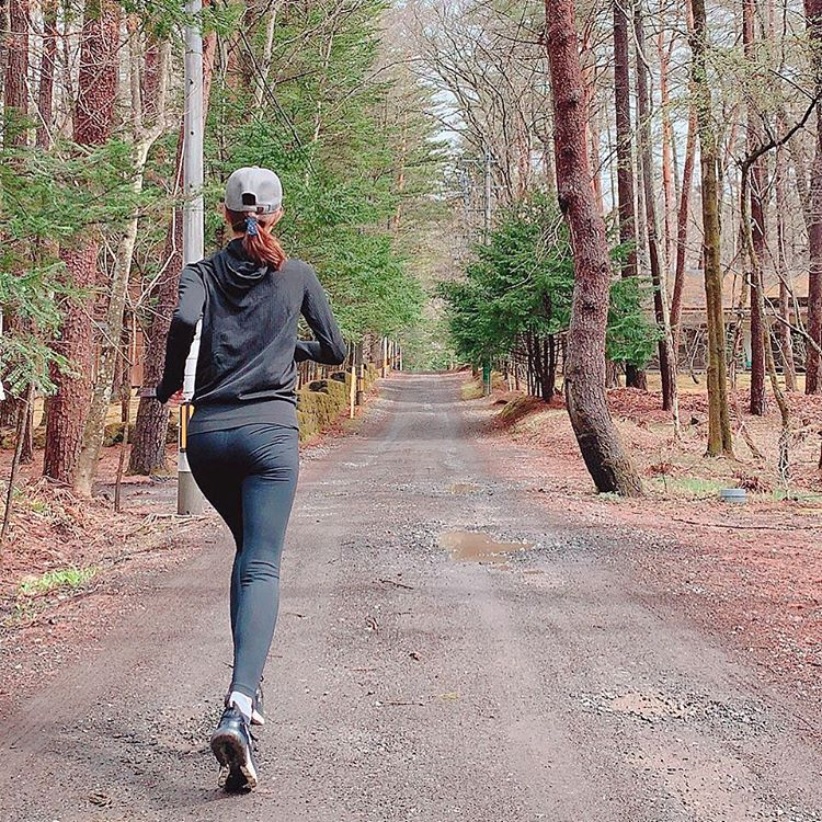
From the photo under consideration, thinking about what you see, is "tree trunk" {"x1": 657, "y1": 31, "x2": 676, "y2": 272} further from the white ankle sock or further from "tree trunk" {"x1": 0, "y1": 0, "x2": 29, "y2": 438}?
the white ankle sock

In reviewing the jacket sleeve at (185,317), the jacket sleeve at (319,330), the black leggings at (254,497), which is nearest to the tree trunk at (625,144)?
the jacket sleeve at (319,330)

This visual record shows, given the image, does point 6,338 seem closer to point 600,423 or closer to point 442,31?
point 600,423

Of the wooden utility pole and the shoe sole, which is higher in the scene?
the wooden utility pole

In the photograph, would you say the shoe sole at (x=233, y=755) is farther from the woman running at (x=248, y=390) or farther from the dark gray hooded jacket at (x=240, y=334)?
the dark gray hooded jacket at (x=240, y=334)

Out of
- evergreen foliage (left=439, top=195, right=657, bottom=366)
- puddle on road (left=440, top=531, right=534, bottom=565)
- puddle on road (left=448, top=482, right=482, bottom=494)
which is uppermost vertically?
evergreen foliage (left=439, top=195, right=657, bottom=366)

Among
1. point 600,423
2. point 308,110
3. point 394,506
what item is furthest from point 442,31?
point 394,506

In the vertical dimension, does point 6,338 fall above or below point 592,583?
above

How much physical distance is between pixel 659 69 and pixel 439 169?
17672 mm

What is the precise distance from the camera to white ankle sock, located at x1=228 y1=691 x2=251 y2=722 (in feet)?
9.93

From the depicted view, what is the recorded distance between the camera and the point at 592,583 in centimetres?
648

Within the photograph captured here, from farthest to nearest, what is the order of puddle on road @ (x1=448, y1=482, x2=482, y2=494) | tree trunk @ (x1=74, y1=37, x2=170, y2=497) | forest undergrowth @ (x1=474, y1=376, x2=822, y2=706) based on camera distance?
puddle on road @ (x1=448, y1=482, x2=482, y2=494)
tree trunk @ (x1=74, y1=37, x2=170, y2=497)
forest undergrowth @ (x1=474, y1=376, x2=822, y2=706)

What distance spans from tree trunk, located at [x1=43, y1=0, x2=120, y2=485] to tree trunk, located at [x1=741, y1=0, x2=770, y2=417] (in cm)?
826

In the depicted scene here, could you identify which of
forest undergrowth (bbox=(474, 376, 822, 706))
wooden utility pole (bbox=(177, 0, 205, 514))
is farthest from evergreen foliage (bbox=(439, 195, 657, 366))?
wooden utility pole (bbox=(177, 0, 205, 514))

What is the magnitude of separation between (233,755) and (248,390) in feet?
3.78
